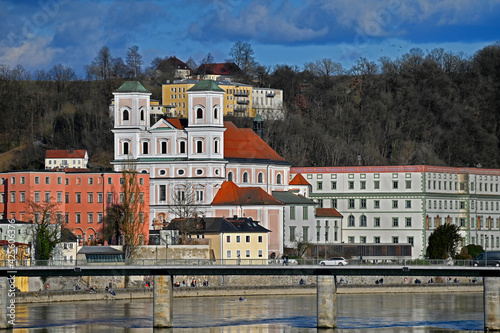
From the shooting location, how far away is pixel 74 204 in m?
120

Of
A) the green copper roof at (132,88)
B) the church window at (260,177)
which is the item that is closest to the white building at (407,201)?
the church window at (260,177)

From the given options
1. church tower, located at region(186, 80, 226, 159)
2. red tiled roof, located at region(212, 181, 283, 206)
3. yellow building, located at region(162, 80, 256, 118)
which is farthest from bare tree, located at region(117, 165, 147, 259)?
yellow building, located at region(162, 80, 256, 118)

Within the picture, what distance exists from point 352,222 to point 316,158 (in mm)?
24690

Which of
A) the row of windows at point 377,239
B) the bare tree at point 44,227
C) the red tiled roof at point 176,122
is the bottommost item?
the row of windows at point 377,239

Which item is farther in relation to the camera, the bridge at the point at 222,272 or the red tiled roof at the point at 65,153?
the red tiled roof at the point at 65,153

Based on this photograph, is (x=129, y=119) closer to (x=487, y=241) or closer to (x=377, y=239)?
(x=377, y=239)

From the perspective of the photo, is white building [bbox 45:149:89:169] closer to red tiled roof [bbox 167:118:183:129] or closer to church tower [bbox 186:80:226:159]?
red tiled roof [bbox 167:118:183:129]

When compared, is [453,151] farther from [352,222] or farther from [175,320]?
[175,320]

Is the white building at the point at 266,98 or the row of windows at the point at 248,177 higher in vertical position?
the white building at the point at 266,98

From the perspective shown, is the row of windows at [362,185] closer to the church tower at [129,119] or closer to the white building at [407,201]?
the white building at [407,201]

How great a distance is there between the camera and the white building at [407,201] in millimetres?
137250

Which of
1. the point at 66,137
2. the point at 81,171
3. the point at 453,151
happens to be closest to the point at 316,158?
the point at 453,151

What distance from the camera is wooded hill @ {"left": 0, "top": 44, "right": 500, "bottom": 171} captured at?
6506 inches

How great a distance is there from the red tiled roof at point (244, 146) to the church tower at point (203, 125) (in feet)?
11.4
